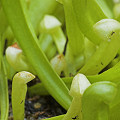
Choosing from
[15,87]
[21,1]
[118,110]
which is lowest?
[118,110]

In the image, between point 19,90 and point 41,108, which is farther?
point 41,108

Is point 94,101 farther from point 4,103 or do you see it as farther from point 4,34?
point 4,34

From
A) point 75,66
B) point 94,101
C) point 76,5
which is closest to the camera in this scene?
point 94,101

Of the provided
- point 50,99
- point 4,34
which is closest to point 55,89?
point 50,99

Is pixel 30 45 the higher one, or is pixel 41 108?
pixel 30 45

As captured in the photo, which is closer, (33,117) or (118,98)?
(118,98)

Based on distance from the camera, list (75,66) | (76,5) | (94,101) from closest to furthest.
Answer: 1. (94,101)
2. (76,5)
3. (75,66)
